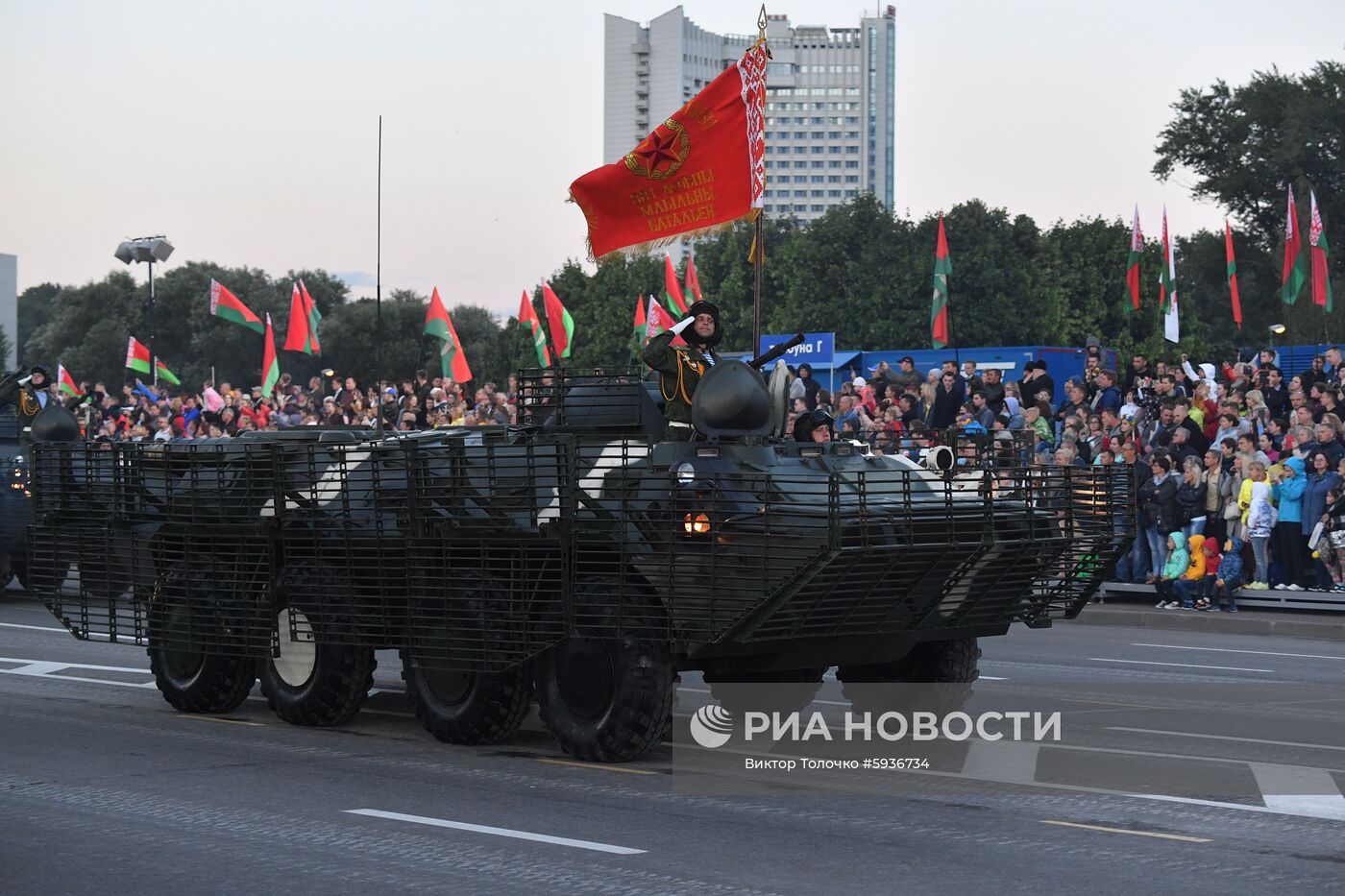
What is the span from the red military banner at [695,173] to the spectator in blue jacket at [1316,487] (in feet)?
29.5

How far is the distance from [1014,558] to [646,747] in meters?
2.45

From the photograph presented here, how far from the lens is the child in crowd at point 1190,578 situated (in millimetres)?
20953

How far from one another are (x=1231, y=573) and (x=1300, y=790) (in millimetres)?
10978

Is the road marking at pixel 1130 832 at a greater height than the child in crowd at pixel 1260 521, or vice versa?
the child in crowd at pixel 1260 521

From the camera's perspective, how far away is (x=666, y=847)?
864 cm

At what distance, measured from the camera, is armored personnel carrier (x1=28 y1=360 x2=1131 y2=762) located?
10484mm

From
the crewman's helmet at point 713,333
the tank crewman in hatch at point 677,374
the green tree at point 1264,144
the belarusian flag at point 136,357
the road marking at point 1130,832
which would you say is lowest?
the road marking at point 1130,832

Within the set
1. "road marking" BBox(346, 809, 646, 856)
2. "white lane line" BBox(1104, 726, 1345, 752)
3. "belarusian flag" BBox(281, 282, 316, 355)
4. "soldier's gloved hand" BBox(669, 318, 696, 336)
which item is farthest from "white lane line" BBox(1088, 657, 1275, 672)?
"belarusian flag" BBox(281, 282, 316, 355)

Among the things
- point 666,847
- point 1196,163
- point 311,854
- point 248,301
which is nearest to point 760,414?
point 666,847

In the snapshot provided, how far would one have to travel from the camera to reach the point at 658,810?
9.55 metres

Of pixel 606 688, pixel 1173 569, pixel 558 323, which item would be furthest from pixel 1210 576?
pixel 558 323

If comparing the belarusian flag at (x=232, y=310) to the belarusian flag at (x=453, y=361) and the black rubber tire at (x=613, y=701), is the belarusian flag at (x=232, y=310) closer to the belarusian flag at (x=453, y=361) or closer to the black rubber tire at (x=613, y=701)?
the belarusian flag at (x=453, y=361)

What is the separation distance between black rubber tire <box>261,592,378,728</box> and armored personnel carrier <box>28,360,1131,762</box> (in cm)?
2

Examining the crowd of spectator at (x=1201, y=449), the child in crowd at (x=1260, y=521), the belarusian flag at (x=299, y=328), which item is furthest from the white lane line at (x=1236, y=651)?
the belarusian flag at (x=299, y=328)
